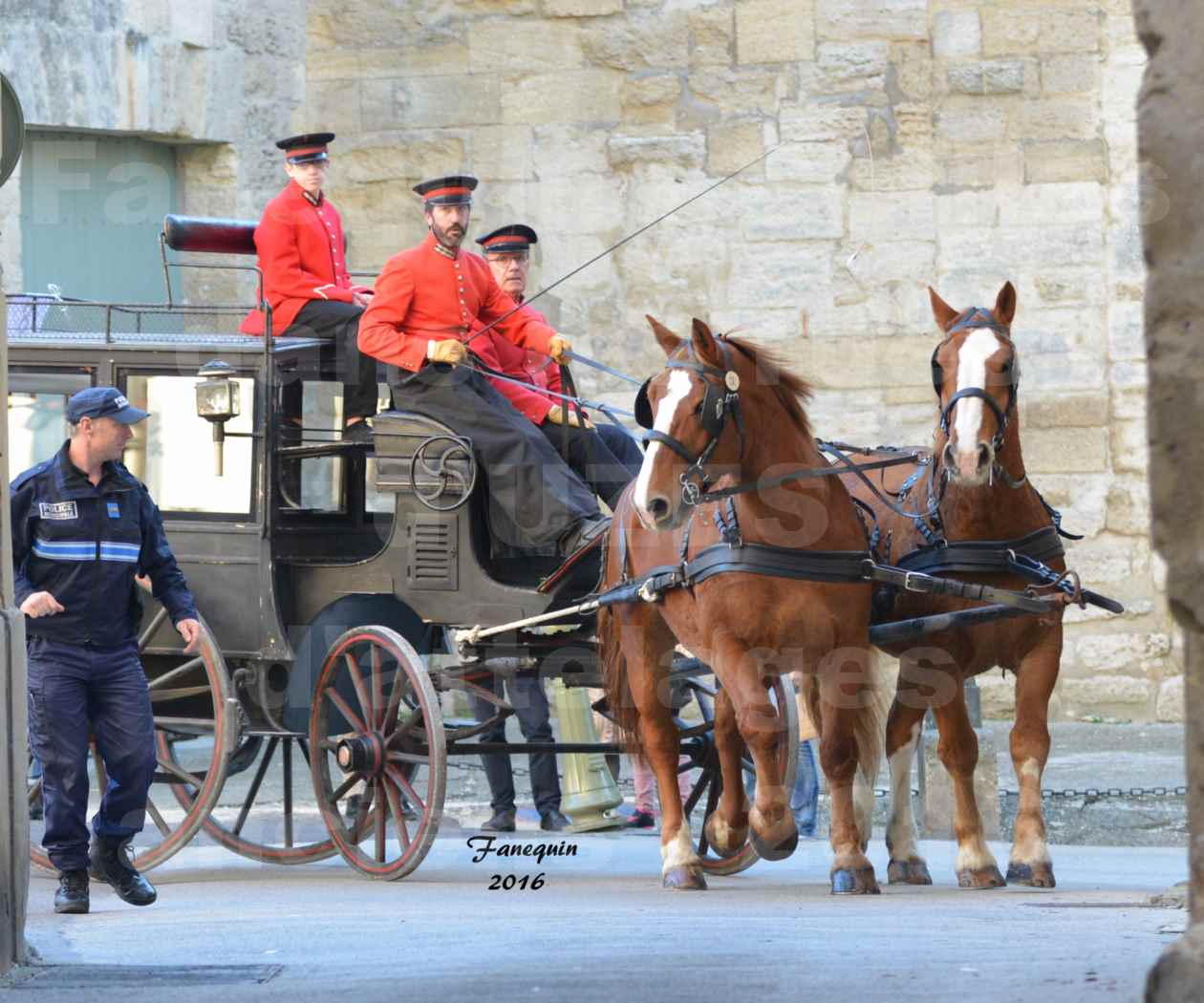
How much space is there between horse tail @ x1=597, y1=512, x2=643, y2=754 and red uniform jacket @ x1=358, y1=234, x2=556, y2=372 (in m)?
1.05

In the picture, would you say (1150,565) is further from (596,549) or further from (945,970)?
(945,970)

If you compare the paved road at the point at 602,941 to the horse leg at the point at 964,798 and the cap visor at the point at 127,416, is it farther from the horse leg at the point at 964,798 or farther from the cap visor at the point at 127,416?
the cap visor at the point at 127,416

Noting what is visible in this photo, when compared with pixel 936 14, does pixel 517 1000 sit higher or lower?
lower

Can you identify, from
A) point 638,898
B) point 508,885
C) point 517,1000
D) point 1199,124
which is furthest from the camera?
point 508,885

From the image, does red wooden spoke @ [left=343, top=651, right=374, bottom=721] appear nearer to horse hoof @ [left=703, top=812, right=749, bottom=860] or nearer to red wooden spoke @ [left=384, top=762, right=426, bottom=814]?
red wooden spoke @ [left=384, top=762, right=426, bottom=814]

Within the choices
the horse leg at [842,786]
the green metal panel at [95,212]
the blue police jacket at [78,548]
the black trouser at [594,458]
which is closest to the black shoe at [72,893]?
the blue police jacket at [78,548]

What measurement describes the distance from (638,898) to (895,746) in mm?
1326

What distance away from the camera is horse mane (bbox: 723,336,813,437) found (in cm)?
735

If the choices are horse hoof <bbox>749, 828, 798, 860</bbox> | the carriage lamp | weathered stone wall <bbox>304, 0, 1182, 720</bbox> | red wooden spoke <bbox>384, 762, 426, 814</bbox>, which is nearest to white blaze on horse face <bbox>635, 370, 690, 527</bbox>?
horse hoof <bbox>749, 828, 798, 860</bbox>

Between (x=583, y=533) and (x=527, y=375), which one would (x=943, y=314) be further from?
(x=527, y=375)

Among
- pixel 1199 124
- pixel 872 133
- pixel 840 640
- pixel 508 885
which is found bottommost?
pixel 508 885

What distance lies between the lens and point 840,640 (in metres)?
7.19

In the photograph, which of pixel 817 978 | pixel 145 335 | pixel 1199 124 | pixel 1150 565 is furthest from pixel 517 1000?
pixel 1150 565

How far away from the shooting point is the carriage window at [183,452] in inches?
338
